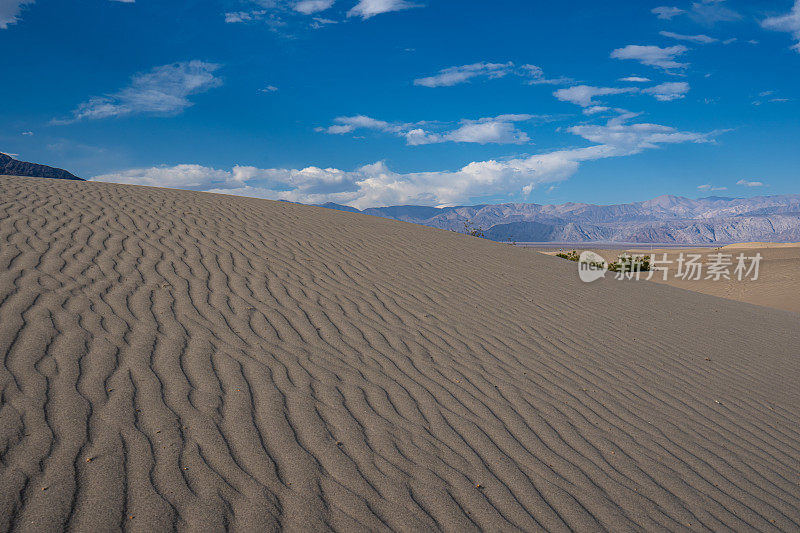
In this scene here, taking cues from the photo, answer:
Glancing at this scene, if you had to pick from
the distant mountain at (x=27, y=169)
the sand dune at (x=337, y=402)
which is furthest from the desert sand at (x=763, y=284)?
the distant mountain at (x=27, y=169)

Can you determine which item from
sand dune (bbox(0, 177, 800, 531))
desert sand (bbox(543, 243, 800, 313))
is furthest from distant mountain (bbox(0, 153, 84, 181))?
sand dune (bbox(0, 177, 800, 531))

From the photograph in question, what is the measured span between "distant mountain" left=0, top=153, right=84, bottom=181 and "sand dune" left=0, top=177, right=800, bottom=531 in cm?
8626

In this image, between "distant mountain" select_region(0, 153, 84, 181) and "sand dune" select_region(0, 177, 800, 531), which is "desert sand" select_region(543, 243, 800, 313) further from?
"distant mountain" select_region(0, 153, 84, 181)

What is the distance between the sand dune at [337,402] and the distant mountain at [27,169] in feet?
283

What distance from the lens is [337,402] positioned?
11.6ft

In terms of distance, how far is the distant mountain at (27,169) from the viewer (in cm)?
7662

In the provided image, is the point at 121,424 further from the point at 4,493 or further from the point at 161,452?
the point at 4,493

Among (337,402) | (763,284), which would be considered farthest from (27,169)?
(337,402)

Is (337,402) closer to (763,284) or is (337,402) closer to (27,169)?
(763,284)

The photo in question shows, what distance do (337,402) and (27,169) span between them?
99256mm

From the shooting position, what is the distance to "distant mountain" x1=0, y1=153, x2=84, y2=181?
251 feet

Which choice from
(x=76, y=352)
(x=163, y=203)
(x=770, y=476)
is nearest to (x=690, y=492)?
(x=770, y=476)

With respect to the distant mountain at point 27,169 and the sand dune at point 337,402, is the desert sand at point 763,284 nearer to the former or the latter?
the sand dune at point 337,402

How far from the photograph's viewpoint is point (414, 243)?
10.6 meters
